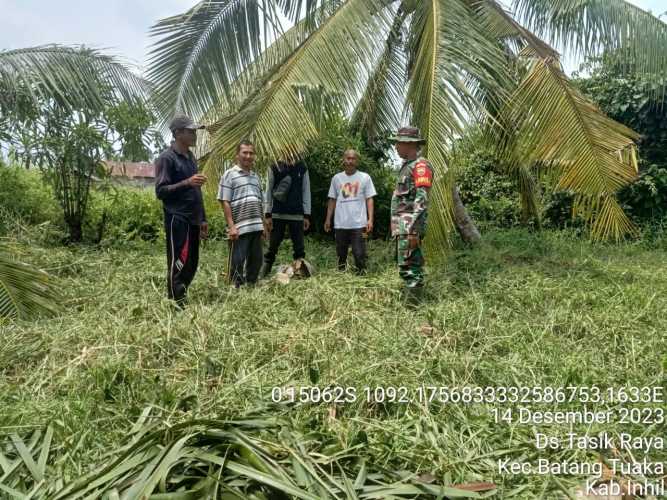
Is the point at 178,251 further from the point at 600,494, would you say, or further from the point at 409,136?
the point at 600,494

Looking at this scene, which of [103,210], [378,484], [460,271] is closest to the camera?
[378,484]

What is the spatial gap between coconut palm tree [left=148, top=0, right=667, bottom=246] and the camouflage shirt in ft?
0.80

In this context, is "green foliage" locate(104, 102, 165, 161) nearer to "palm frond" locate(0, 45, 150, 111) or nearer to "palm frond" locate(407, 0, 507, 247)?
"palm frond" locate(0, 45, 150, 111)

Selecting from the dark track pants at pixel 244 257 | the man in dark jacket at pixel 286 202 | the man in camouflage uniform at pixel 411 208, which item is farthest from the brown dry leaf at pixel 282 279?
the man in camouflage uniform at pixel 411 208

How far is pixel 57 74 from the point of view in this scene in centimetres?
459

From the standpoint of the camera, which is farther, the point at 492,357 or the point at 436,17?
the point at 436,17

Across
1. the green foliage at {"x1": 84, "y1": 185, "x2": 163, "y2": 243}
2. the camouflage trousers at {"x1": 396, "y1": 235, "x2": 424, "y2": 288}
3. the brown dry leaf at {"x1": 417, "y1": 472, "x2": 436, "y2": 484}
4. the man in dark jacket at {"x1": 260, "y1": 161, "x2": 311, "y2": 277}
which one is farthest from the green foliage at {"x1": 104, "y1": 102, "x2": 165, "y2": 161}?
the brown dry leaf at {"x1": 417, "y1": 472, "x2": 436, "y2": 484}

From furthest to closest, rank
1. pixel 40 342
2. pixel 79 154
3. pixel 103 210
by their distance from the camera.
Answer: pixel 103 210
pixel 79 154
pixel 40 342

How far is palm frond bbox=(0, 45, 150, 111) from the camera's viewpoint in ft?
14.6

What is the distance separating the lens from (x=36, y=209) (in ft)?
24.7

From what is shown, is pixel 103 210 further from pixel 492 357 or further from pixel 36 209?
pixel 492 357

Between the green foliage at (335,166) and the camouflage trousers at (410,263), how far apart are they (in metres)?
3.27

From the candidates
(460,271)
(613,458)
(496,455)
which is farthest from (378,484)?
(460,271)

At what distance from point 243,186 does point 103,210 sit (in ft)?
12.6
